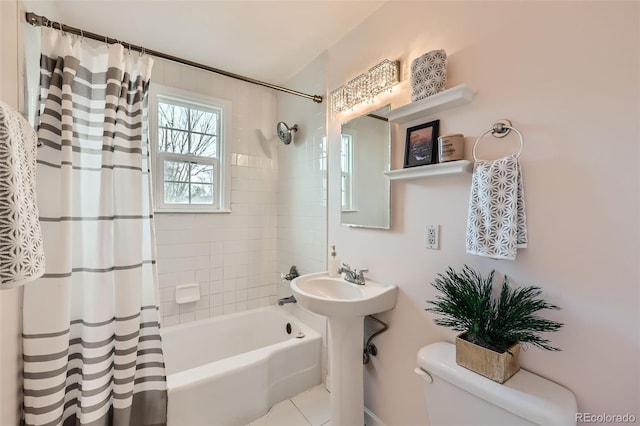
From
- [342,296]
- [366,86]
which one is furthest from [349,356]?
[366,86]

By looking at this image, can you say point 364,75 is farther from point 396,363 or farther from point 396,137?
point 396,363

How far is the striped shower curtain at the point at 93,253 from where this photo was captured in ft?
3.90

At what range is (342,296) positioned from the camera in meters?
1.67

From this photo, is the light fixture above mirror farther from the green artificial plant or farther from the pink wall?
the green artificial plant

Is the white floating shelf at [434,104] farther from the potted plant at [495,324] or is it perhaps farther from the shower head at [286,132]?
the shower head at [286,132]

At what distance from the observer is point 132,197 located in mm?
1376

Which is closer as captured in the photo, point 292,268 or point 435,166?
point 435,166

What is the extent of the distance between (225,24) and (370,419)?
2561 mm

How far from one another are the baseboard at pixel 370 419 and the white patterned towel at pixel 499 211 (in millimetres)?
1215

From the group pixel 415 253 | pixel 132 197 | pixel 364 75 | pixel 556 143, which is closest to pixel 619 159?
pixel 556 143

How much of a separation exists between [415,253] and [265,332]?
1.69 metres

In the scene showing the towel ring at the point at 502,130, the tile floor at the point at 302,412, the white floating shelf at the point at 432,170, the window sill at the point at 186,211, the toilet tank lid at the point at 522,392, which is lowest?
the tile floor at the point at 302,412

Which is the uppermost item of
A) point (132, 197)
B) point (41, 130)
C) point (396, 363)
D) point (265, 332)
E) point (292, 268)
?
point (41, 130)

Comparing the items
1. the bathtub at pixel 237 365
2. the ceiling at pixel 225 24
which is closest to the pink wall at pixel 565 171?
the ceiling at pixel 225 24
